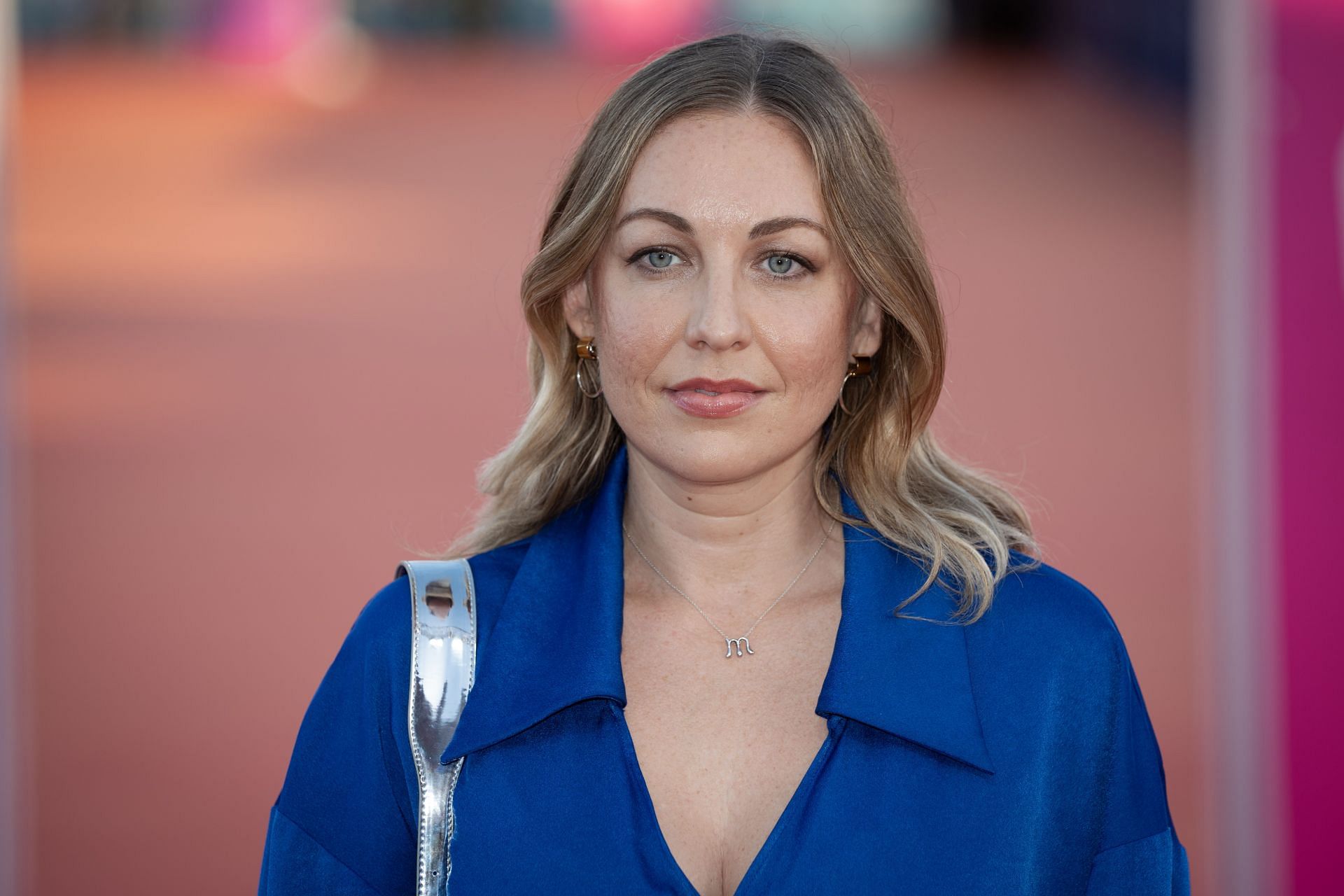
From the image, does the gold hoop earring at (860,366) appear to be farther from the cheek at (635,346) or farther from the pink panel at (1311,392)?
the pink panel at (1311,392)

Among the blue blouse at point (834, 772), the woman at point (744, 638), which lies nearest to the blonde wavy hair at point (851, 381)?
the woman at point (744, 638)

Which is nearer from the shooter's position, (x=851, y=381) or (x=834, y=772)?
(x=834, y=772)

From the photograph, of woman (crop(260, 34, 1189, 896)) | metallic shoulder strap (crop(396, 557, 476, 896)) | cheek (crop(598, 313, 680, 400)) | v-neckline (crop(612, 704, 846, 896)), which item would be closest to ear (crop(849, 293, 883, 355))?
woman (crop(260, 34, 1189, 896))

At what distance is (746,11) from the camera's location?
60.3ft

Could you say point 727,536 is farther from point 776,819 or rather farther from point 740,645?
point 776,819

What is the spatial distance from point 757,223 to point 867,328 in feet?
1.00

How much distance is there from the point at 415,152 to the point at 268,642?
397 inches

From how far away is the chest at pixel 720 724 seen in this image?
212 centimetres

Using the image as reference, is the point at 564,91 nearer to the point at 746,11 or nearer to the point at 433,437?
the point at 746,11

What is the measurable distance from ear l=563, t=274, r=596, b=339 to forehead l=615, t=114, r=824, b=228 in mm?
165

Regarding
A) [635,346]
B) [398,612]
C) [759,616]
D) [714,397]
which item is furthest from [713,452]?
[398,612]

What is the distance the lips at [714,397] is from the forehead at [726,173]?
224 mm

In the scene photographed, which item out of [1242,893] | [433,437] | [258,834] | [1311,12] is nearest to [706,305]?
[1311,12]

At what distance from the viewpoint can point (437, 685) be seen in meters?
2.17
